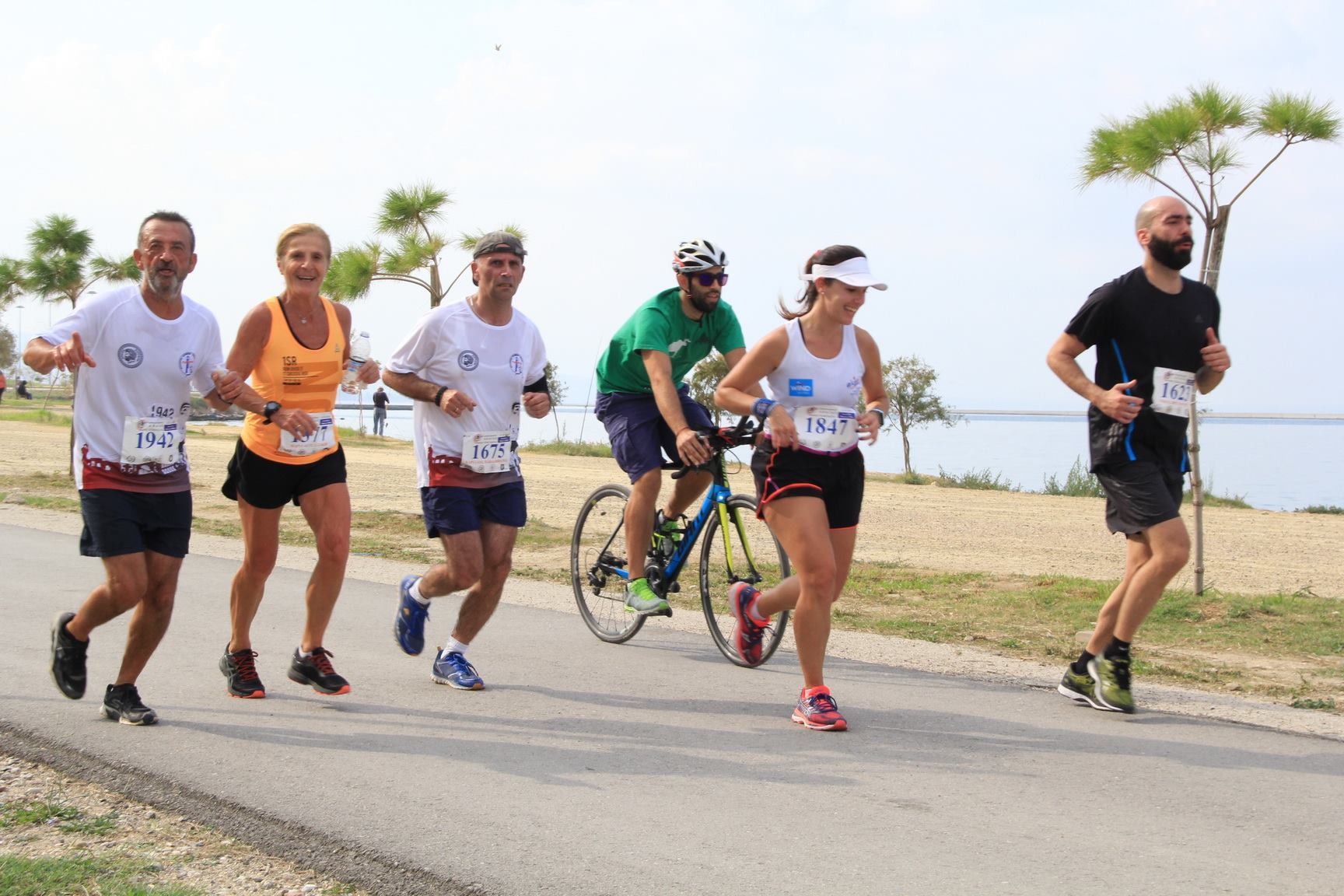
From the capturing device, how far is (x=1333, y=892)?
12.7 ft

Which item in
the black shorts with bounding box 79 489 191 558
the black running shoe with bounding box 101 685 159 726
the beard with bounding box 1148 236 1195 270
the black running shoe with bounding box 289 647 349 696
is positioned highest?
the beard with bounding box 1148 236 1195 270

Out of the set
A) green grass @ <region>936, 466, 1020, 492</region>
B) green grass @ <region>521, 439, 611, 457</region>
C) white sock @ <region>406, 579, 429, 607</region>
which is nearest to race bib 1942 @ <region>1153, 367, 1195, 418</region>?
white sock @ <region>406, 579, 429, 607</region>

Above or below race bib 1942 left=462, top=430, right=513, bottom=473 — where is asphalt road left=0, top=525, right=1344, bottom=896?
below

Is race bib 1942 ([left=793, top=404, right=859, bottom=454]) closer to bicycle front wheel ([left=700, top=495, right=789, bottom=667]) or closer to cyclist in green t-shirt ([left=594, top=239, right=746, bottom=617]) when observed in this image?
cyclist in green t-shirt ([left=594, top=239, right=746, bottom=617])

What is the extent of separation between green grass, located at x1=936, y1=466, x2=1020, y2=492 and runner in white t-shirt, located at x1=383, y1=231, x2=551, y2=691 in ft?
67.9

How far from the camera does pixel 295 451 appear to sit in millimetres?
5863

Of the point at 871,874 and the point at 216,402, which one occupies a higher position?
the point at 216,402

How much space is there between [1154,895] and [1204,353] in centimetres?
296

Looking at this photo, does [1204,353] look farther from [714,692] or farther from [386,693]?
[386,693]

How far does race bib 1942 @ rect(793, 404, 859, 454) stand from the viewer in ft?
18.9

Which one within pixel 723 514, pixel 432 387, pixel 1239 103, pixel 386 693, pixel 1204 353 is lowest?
pixel 386 693

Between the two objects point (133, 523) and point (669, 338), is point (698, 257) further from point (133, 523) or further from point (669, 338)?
point (133, 523)

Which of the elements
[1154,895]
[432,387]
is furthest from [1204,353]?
[432,387]

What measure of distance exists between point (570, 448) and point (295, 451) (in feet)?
107
